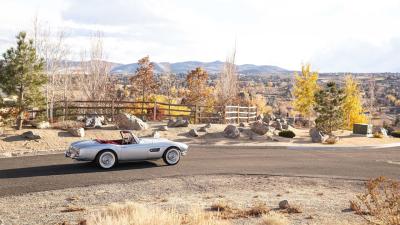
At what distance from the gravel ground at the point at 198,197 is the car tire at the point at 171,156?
86.9 inches

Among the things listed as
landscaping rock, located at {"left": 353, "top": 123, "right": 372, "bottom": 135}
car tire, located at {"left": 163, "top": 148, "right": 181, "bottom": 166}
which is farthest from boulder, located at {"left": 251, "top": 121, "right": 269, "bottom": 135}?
car tire, located at {"left": 163, "top": 148, "right": 181, "bottom": 166}

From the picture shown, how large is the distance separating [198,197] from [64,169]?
18.7 ft

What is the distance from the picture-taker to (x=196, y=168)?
615 inches

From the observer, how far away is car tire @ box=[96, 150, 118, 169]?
1474cm

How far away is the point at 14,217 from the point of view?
29.9 ft

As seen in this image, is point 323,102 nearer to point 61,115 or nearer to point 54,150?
point 61,115

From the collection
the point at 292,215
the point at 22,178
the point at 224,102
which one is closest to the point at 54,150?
the point at 22,178

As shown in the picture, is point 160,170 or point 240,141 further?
point 240,141

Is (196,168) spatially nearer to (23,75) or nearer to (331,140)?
(23,75)

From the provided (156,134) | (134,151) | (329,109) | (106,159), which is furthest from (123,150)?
(329,109)

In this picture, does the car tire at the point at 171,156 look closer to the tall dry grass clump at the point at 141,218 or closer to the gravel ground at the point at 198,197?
the gravel ground at the point at 198,197

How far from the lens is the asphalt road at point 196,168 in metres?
13.0

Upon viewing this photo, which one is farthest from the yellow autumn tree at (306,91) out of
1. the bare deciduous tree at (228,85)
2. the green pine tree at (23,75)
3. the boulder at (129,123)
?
the green pine tree at (23,75)

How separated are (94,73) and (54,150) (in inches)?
732
